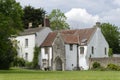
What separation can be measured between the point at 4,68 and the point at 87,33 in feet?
74.1

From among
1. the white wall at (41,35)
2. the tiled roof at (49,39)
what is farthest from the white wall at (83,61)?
the white wall at (41,35)

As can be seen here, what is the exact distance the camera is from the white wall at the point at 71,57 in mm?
81231

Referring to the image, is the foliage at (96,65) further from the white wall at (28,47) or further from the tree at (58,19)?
the tree at (58,19)

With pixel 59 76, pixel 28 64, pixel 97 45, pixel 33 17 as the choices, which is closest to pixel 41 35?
pixel 28 64

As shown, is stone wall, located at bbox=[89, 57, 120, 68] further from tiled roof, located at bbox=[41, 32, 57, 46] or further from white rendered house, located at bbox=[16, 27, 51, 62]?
white rendered house, located at bbox=[16, 27, 51, 62]

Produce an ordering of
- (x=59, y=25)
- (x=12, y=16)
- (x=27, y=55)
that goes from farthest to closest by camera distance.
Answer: (x=59, y=25), (x=27, y=55), (x=12, y=16)

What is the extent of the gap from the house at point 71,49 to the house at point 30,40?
1.35m

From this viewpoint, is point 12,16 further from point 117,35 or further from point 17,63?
point 117,35

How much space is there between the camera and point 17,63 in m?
82.4

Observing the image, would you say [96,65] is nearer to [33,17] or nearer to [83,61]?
[83,61]

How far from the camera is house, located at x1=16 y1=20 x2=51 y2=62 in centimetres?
8331

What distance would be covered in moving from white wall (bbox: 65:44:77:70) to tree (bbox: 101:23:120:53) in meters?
38.1

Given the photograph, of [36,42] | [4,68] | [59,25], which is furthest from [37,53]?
[59,25]

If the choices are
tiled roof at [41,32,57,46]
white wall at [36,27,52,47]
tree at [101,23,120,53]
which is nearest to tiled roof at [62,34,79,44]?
tiled roof at [41,32,57,46]
